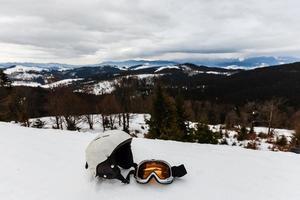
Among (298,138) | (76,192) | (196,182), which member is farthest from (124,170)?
(298,138)

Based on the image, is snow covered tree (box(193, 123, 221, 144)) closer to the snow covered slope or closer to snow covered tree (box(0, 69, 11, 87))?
the snow covered slope

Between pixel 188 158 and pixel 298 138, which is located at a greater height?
pixel 188 158

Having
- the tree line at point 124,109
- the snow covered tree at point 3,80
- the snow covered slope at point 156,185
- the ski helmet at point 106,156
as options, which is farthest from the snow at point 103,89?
the ski helmet at point 106,156

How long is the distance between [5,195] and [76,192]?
136 cm

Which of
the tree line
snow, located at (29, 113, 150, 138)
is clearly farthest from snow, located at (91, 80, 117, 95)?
the tree line

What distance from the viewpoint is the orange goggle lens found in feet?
16.7

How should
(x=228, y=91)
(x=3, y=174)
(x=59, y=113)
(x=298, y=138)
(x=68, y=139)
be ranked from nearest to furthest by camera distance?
(x=3, y=174), (x=68, y=139), (x=298, y=138), (x=59, y=113), (x=228, y=91)

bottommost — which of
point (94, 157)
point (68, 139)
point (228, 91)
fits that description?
point (228, 91)

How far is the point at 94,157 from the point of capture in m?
5.05

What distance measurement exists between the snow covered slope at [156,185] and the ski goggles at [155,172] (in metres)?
0.14

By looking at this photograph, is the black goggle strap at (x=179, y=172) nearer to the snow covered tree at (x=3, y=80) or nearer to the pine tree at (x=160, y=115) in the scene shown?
the pine tree at (x=160, y=115)

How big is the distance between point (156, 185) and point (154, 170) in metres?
0.32

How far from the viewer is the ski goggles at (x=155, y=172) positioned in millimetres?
5045

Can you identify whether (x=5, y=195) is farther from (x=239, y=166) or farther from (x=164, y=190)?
(x=239, y=166)
